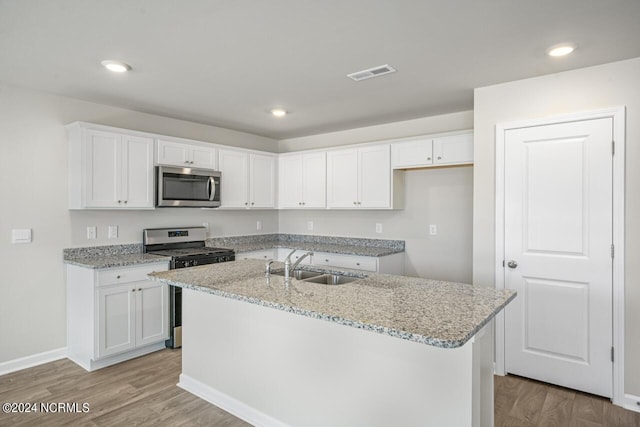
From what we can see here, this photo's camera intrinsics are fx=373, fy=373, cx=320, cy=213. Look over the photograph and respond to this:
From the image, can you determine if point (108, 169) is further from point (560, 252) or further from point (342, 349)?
point (560, 252)

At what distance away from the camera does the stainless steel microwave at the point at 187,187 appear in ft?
12.7

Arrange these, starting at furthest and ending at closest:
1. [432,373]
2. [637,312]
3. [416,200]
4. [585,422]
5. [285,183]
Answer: [285,183] → [416,200] → [637,312] → [585,422] → [432,373]

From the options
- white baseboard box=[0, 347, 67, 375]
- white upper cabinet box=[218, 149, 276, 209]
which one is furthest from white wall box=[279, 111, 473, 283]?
white baseboard box=[0, 347, 67, 375]

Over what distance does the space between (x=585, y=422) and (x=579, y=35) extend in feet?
8.05

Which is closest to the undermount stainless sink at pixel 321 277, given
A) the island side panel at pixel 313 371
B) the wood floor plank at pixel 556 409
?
the island side panel at pixel 313 371

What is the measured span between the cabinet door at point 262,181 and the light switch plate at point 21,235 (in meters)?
2.33

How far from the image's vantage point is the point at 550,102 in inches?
115

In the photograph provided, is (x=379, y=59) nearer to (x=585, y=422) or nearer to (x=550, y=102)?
(x=550, y=102)

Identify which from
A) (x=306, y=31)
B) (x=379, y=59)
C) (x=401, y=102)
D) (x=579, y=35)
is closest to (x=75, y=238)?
(x=306, y=31)

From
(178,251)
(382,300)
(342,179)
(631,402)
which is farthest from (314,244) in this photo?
(631,402)

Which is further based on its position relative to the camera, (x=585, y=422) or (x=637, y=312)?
(x=637, y=312)

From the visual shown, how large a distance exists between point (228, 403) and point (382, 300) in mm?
1427

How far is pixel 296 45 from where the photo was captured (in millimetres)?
2402

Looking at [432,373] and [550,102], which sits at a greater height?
[550,102]
